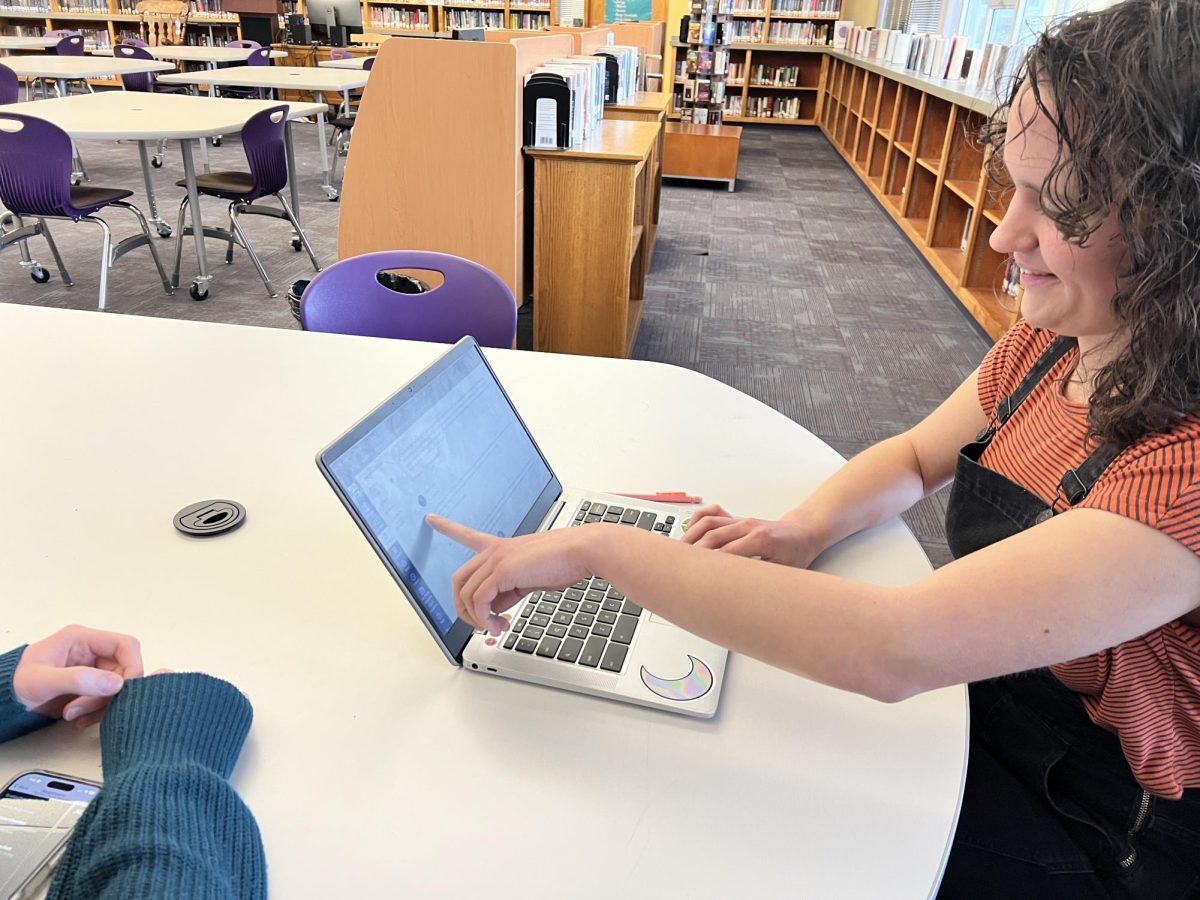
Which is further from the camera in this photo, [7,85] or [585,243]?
[7,85]

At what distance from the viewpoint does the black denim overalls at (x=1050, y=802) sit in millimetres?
733

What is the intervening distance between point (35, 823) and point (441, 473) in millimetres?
382

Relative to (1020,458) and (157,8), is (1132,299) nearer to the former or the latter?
(1020,458)

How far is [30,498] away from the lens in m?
0.93

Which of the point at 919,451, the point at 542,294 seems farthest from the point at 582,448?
the point at 542,294

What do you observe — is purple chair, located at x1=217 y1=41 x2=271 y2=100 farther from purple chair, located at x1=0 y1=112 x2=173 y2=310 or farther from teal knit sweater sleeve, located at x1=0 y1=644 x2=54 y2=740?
teal knit sweater sleeve, located at x1=0 y1=644 x2=54 y2=740

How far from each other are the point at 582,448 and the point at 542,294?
1.96 metres

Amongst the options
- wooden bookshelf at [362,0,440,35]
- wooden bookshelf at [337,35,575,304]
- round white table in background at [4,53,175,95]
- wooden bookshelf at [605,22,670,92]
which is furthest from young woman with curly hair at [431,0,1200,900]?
wooden bookshelf at [362,0,440,35]

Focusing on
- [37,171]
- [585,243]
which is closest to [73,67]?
[37,171]

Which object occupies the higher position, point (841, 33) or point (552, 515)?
point (841, 33)

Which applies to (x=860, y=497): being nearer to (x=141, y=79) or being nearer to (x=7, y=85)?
(x=7, y=85)

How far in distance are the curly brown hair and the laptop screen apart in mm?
535

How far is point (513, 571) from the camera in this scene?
0.65 meters

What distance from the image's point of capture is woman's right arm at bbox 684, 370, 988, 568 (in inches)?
32.8
